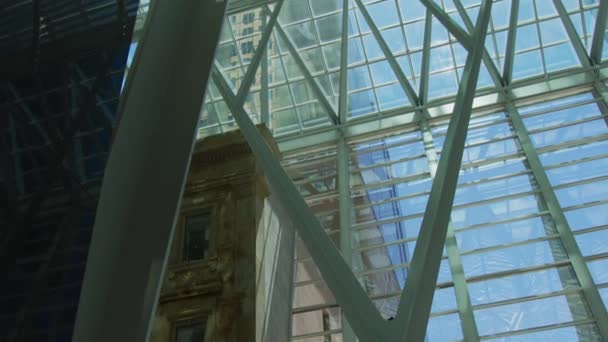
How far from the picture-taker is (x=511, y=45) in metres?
20.7

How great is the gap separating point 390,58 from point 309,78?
2.71 metres

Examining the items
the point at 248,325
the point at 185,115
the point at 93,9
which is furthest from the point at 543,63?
the point at 185,115

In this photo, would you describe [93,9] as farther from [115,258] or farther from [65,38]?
[115,258]

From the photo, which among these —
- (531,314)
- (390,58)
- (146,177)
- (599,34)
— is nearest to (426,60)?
(390,58)

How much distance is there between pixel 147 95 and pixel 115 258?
4.08ft

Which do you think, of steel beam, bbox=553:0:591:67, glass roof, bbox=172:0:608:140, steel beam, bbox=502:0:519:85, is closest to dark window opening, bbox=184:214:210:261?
glass roof, bbox=172:0:608:140

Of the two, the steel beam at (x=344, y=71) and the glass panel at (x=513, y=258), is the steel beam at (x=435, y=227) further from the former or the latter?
the steel beam at (x=344, y=71)

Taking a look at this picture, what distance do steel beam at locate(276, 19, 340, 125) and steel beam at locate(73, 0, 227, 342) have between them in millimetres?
16450

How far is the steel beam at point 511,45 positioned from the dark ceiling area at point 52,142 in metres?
13.3

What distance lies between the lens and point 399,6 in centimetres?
2209

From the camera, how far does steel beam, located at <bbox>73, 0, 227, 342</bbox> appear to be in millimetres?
4422

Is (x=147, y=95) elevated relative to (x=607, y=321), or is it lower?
lower

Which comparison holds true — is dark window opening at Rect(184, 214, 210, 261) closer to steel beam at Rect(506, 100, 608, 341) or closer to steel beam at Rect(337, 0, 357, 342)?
steel beam at Rect(337, 0, 357, 342)

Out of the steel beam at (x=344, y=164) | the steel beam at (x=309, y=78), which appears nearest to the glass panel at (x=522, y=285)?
the steel beam at (x=344, y=164)
